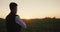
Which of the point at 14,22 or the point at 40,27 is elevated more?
the point at 14,22

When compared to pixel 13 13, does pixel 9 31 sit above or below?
below

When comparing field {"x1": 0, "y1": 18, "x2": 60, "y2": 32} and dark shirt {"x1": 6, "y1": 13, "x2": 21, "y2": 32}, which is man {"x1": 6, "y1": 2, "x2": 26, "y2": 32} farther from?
field {"x1": 0, "y1": 18, "x2": 60, "y2": 32}

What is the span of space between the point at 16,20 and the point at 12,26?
0.22m

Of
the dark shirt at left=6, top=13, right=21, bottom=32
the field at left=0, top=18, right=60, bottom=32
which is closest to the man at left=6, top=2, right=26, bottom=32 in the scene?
the dark shirt at left=6, top=13, right=21, bottom=32

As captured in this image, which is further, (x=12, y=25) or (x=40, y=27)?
(x=40, y=27)

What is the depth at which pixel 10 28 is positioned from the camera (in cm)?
712

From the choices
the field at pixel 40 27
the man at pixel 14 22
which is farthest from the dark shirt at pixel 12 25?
the field at pixel 40 27

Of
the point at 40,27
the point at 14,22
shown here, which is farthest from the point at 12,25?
the point at 40,27

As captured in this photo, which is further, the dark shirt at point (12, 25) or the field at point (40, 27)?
the field at point (40, 27)

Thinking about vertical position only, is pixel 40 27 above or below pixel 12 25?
below

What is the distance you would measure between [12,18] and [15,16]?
0.36 feet

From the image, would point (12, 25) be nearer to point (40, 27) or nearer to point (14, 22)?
point (14, 22)

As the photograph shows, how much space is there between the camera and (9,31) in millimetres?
7160

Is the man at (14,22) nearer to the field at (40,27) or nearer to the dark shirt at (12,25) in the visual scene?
the dark shirt at (12,25)
